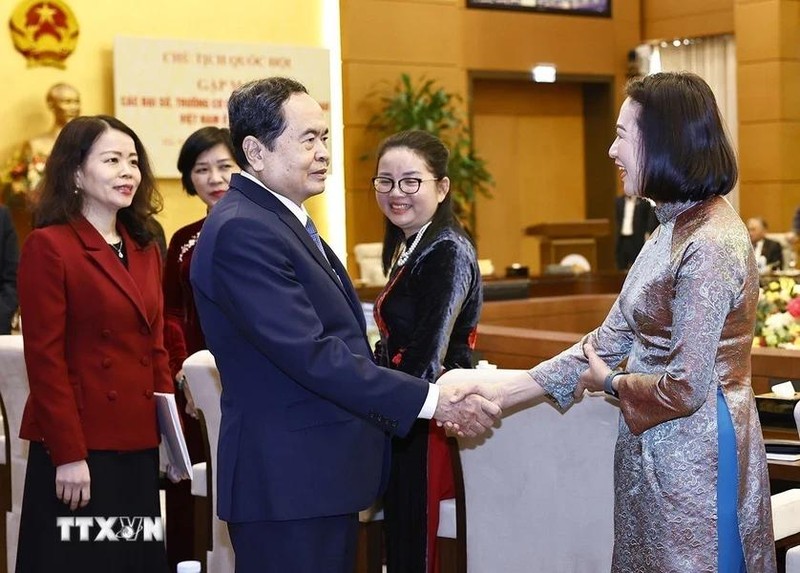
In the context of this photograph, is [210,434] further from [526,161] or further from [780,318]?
[526,161]

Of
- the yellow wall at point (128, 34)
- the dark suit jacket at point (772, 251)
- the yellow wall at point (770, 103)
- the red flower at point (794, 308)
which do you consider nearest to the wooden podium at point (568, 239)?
the dark suit jacket at point (772, 251)

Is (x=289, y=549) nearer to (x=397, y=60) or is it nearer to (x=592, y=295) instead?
(x=592, y=295)

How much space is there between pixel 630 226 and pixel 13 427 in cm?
961

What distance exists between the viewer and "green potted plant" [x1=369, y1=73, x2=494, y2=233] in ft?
40.2

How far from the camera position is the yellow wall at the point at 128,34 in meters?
10.3

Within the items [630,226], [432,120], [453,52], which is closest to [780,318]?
[432,120]

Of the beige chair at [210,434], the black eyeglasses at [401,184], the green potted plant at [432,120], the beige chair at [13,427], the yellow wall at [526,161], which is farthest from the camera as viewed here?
the yellow wall at [526,161]

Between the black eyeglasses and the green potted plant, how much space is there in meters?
8.57

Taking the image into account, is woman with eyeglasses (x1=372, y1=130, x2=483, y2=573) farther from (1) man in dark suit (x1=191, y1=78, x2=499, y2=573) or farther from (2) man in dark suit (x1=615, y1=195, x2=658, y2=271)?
(2) man in dark suit (x1=615, y1=195, x2=658, y2=271)

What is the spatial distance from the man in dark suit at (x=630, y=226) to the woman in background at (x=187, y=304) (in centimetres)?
861

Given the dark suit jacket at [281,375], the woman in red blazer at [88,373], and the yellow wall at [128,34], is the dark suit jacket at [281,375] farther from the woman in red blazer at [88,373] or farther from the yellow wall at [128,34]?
the yellow wall at [128,34]

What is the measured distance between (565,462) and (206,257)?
1022 millimetres

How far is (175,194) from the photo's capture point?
1122cm

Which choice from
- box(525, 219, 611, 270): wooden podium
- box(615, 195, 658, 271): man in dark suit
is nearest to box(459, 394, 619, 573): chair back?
box(525, 219, 611, 270): wooden podium
